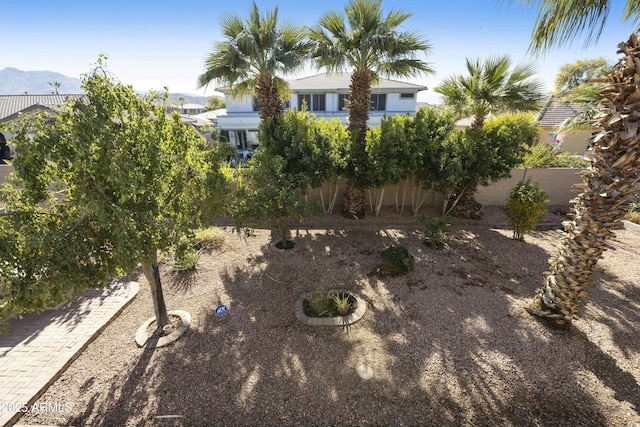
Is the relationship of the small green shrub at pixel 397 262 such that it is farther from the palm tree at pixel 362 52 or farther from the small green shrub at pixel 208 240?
the small green shrub at pixel 208 240

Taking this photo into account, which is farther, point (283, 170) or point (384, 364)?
point (283, 170)

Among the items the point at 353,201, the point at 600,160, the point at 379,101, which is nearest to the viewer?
the point at 600,160

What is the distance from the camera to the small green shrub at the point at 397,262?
25.9 ft

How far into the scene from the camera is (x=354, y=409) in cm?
432

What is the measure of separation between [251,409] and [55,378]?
378 cm

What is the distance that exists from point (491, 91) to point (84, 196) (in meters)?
12.3

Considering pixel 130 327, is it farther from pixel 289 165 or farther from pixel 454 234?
pixel 454 234

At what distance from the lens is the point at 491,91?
1021 centimetres

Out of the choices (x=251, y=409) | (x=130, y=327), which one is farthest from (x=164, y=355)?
(x=251, y=409)

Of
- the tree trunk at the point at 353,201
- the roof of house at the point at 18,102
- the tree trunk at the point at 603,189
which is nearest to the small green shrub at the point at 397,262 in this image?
the tree trunk at the point at 603,189

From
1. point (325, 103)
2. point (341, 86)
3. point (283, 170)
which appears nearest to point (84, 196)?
point (283, 170)

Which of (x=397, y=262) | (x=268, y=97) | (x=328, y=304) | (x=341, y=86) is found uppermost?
(x=341, y=86)

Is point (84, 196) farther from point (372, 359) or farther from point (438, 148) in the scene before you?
point (438, 148)

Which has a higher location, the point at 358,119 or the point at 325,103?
the point at 325,103
